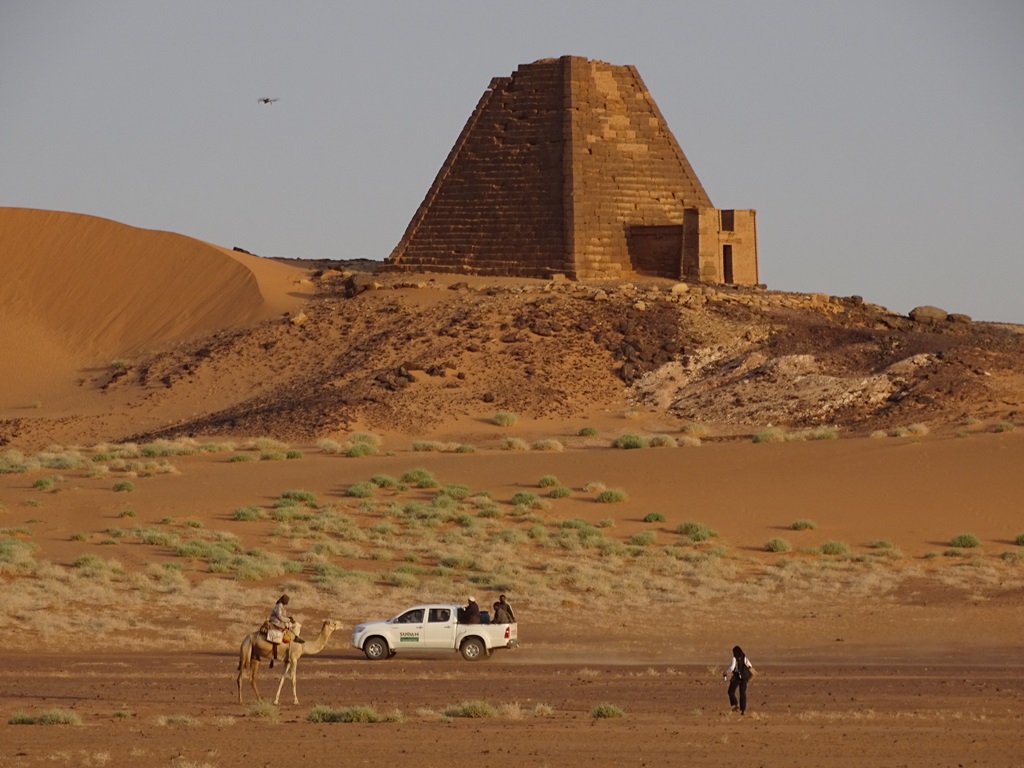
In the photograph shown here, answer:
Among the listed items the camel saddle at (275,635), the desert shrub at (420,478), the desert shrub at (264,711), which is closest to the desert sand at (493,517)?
the desert shrub at (264,711)

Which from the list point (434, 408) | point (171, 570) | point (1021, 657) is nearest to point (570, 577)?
point (171, 570)

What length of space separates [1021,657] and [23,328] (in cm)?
4371

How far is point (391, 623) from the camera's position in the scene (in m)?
20.1

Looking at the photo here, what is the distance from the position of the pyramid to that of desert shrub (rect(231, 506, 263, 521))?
758 inches

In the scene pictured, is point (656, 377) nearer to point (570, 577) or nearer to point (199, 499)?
point (199, 499)

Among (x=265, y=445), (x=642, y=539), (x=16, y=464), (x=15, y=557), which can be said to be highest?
(x=265, y=445)

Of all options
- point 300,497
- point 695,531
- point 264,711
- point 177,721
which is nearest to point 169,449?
point 300,497

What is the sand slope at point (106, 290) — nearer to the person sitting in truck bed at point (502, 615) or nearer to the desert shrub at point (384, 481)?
the desert shrub at point (384, 481)

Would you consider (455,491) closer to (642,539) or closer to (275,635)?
(642,539)

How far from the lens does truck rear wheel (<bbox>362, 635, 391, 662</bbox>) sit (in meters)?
20.2

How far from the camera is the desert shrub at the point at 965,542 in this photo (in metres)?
28.5

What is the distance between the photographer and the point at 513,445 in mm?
38531

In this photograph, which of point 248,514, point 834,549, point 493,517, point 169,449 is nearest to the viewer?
point 834,549

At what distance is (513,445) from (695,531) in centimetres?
954
